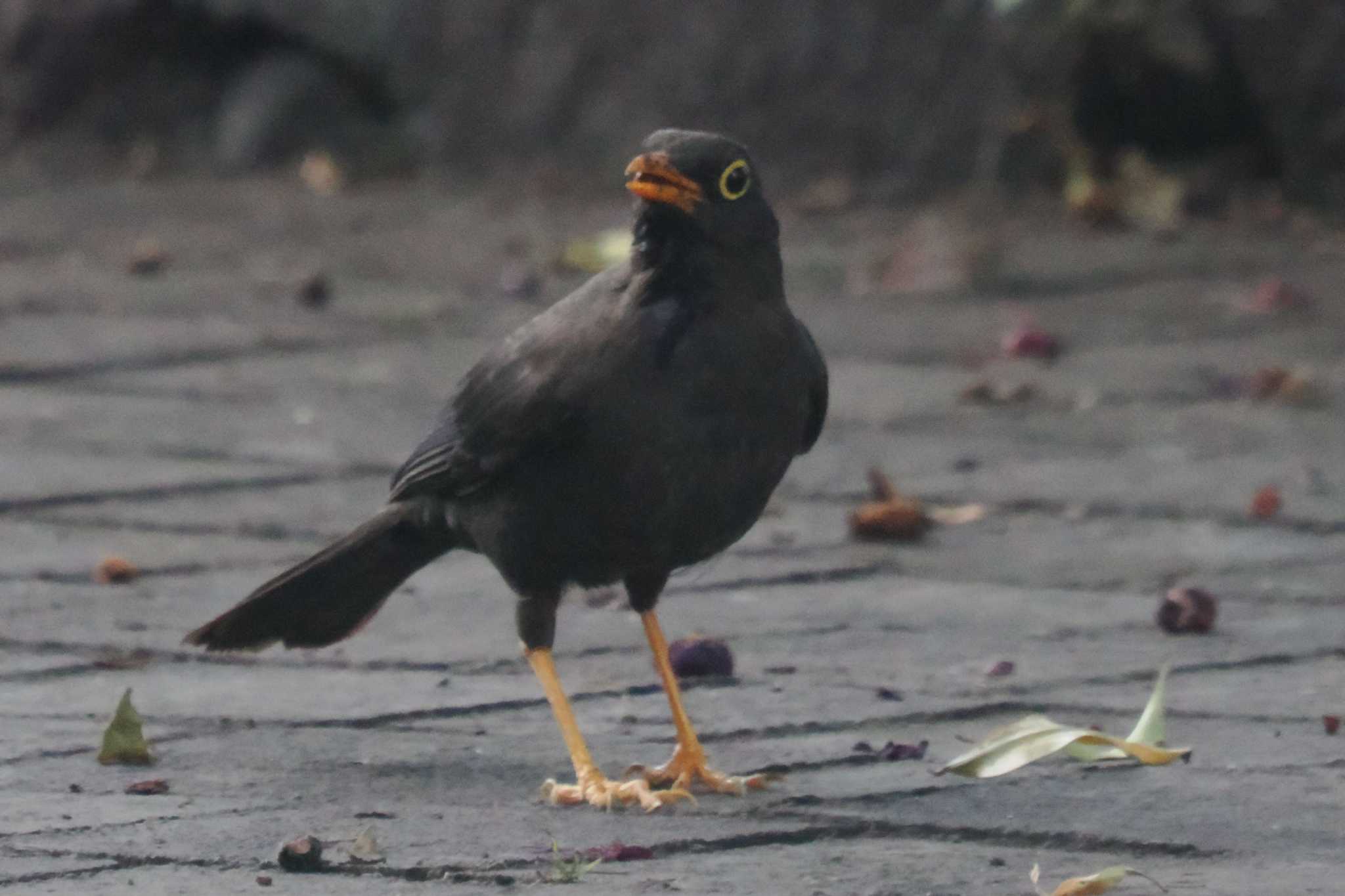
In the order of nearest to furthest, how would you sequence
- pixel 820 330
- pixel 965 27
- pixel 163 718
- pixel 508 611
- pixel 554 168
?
1. pixel 163 718
2. pixel 508 611
3. pixel 820 330
4. pixel 965 27
5. pixel 554 168

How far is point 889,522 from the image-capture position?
5.74 m

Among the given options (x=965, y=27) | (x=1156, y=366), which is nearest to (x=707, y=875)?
(x=1156, y=366)

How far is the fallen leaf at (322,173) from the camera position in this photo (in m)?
11.8

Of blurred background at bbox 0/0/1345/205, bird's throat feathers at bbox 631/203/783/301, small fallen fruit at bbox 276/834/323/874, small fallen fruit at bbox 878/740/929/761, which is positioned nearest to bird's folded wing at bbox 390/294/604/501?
bird's throat feathers at bbox 631/203/783/301

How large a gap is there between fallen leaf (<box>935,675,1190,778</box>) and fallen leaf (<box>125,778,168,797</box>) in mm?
1098

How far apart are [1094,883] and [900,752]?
34.4 inches

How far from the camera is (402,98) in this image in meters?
11.9

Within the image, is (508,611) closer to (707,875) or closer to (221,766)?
(221,766)

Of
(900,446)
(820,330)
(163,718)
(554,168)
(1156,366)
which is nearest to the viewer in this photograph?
(163,718)

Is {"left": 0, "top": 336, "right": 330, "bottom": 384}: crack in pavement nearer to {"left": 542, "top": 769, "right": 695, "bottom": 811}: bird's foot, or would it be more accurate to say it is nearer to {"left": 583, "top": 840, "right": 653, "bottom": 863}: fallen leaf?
{"left": 542, "top": 769, "right": 695, "bottom": 811}: bird's foot

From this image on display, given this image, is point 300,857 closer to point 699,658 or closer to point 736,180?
point 736,180

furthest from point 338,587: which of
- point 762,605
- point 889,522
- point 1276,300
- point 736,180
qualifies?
point 1276,300

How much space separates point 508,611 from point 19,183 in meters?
7.37

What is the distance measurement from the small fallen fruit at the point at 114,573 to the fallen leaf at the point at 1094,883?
8.44ft
